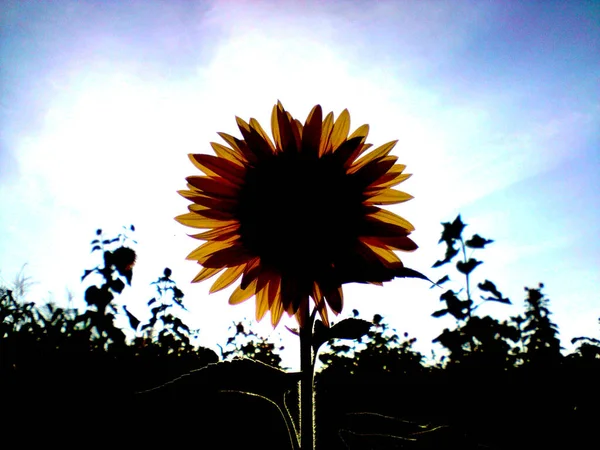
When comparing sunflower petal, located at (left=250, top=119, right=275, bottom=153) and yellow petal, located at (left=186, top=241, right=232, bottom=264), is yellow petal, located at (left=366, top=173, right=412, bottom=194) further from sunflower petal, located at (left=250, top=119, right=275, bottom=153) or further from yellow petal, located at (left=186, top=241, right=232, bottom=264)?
yellow petal, located at (left=186, top=241, right=232, bottom=264)

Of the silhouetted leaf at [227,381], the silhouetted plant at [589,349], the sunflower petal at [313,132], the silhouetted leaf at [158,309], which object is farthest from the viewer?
the silhouetted leaf at [158,309]

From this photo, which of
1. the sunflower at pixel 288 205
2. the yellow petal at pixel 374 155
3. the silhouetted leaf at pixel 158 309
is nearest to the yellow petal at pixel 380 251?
the sunflower at pixel 288 205

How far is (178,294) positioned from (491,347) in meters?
4.95

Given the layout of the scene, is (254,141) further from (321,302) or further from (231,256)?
(321,302)

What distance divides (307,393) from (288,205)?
0.54m

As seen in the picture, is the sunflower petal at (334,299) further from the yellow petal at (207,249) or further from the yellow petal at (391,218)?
the yellow petal at (207,249)

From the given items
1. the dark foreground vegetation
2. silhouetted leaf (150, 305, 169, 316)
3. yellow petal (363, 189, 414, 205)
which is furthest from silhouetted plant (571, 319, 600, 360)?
silhouetted leaf (150, 305, 169, 316)

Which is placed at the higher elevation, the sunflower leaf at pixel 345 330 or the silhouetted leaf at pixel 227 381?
the sunflower leaf at pixel 345 330

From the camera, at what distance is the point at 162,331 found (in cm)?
657

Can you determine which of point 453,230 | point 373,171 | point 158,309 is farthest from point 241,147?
point 158,309

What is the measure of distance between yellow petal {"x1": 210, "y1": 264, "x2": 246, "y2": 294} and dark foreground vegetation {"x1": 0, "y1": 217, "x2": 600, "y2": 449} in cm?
23

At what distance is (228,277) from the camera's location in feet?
4.45

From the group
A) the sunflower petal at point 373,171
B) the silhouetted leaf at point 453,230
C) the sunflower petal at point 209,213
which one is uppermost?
the silhouetted leaf at point 453,230

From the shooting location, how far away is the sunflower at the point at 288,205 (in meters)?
1.19
